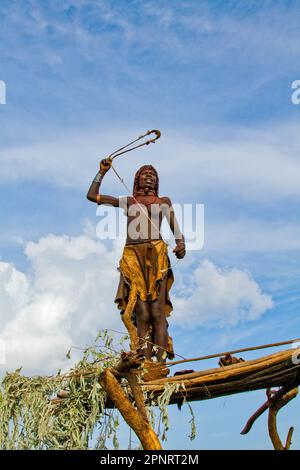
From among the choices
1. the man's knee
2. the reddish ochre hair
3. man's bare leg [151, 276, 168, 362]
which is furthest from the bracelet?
the man's knee

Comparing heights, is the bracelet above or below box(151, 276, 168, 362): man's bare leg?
above

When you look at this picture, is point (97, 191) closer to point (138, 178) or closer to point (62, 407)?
point (138, 178)

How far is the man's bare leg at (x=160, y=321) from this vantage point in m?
8.98

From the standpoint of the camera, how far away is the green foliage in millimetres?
7484

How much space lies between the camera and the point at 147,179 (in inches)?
379

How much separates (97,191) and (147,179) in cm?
66

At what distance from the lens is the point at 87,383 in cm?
770

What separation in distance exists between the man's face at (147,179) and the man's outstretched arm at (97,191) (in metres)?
0.39

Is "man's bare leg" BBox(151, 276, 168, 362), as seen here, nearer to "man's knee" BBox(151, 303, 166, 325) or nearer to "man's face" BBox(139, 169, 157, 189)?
"man's knee" BBox(151, 303, 166, 325)

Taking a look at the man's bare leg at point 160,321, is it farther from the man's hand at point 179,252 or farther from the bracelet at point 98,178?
the bracelet at point 98,178

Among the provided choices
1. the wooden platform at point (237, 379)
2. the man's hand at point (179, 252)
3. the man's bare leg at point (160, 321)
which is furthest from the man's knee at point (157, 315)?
the wooden platform at point (237, 379)

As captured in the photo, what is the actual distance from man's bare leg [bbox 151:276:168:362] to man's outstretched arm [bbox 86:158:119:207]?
1206mm
